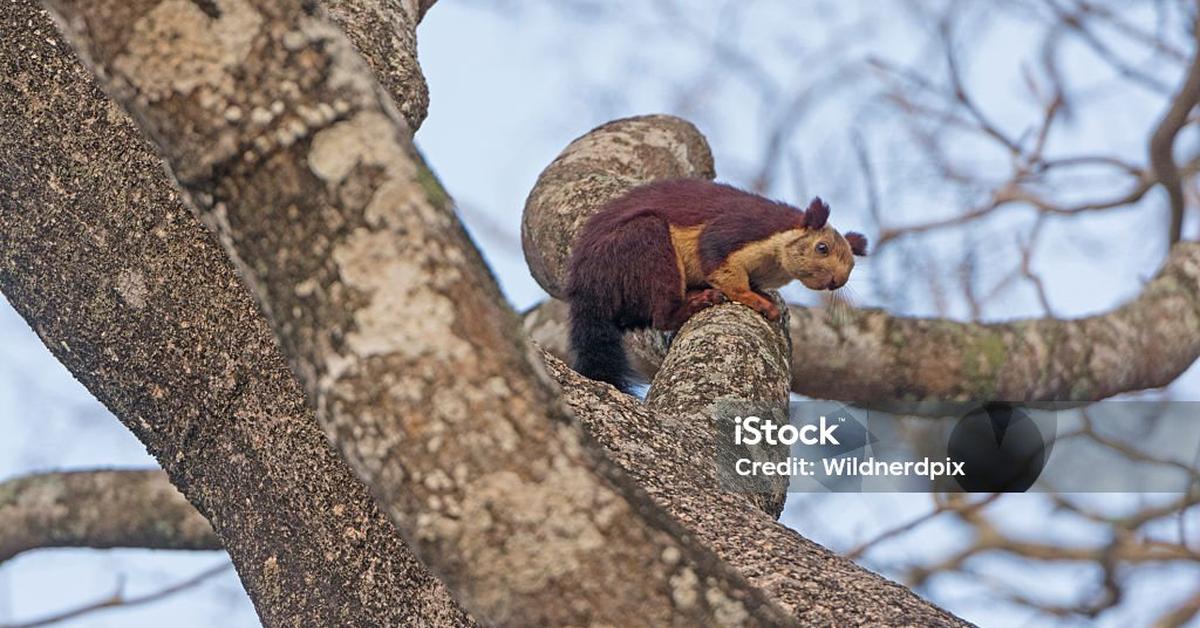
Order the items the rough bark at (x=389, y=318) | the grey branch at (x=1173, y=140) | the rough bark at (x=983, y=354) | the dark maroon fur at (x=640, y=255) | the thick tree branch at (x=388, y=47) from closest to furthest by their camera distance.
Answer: the rough bark at (x=389, y=318) → the thick tree branch at (x=388, y=47) → the dark maroon fur at (x=640, y=255) → the rough bark at (x=983, y=354) → the grey branch at (x=1173, y=140)

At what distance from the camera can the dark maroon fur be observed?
2709 mm

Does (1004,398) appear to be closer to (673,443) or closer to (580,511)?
(673,443)

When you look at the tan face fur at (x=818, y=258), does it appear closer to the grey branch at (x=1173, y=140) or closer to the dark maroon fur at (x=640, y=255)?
the dark maroon fur at (x=640, y=255)

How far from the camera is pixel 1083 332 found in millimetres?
3525

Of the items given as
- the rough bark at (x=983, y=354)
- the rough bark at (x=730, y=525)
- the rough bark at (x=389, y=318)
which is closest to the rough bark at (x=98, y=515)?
the rough bark at (x=983, y=354)

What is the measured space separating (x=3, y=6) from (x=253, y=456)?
0.75 m

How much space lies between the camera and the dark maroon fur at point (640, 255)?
271 centimetres

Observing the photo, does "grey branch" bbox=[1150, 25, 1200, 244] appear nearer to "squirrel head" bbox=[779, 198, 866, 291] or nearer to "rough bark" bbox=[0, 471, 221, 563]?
"squirrel head" bbox=[779, 198, 866, 291]

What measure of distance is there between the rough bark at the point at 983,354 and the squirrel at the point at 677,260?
1.46ft

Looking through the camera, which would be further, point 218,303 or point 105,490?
point 105,490

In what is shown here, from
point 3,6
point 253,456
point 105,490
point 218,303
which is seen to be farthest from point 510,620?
point 105,490

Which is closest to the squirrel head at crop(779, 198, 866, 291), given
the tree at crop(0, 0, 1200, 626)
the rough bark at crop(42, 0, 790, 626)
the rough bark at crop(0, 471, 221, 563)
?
the tree at crop(0, 0, 1200, 626)

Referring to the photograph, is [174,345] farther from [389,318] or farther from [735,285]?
[735,285]

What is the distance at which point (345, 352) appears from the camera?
A: 3.33ft
